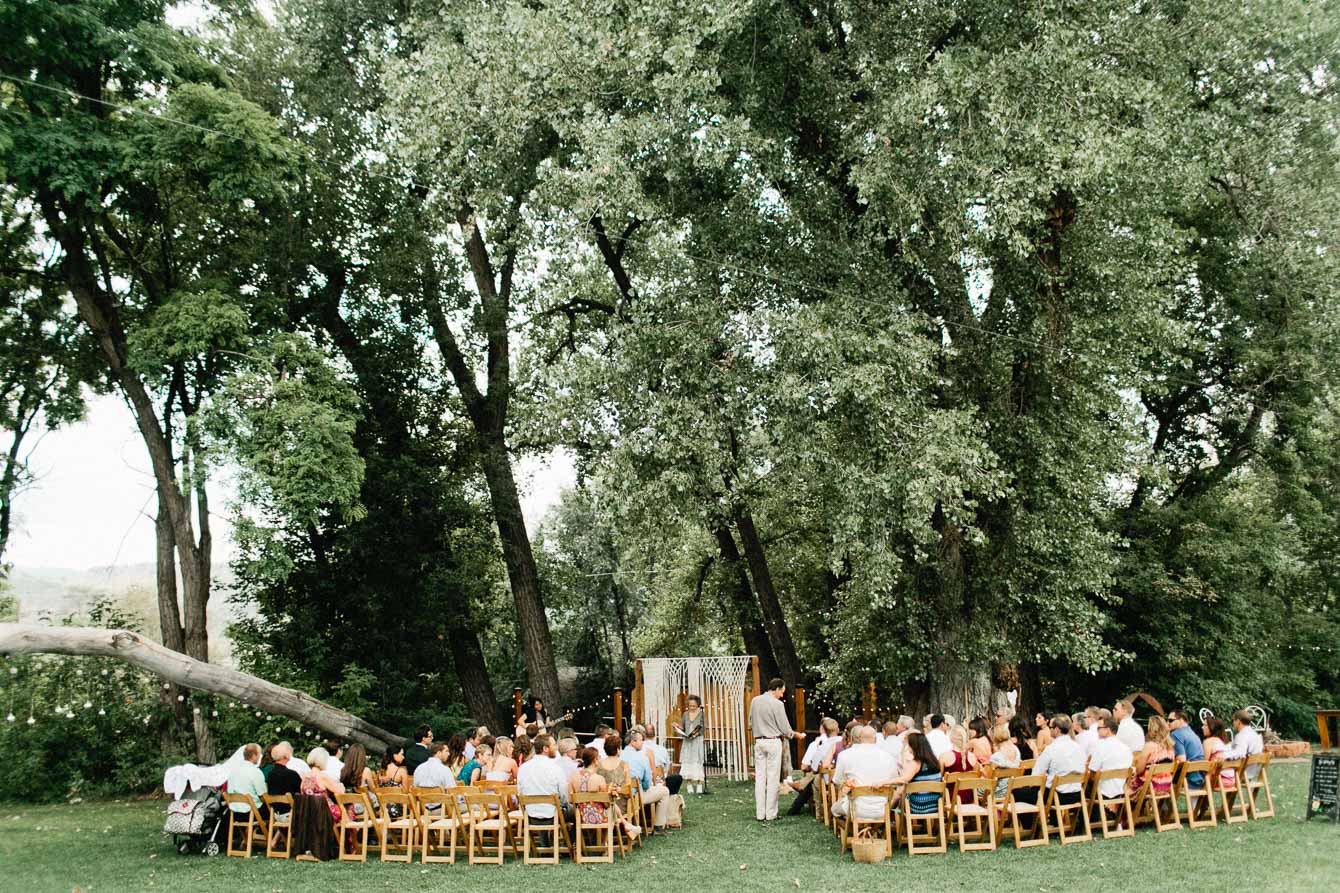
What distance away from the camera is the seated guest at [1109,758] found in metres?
9.70

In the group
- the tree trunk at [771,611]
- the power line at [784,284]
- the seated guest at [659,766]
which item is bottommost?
the seated guest at [659,766]

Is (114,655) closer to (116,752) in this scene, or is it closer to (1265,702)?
(116,752)

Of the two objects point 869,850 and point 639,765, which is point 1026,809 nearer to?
point 869,850

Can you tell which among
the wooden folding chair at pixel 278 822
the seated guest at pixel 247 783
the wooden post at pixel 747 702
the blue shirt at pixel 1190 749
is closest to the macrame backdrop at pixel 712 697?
the wooden post at pixel 747 702

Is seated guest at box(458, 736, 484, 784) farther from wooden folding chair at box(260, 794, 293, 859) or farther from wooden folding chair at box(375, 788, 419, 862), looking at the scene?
wooden folding chair at box(260, 794, 293, 859)

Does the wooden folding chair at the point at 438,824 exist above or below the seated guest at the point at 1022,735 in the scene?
below

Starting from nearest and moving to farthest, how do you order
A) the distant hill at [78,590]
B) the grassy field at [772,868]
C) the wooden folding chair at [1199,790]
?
the grassy field at [772,868]
the wooden folding chair at [1199,790]
the distant hill at [78,590]

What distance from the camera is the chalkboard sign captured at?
10.0 m

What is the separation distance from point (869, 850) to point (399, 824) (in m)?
4.64

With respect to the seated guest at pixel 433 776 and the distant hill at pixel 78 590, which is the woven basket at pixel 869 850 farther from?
the distant hill at pixel 78 590

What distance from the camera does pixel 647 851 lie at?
10586mm

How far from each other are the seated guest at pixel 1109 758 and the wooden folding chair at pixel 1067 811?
24 cm

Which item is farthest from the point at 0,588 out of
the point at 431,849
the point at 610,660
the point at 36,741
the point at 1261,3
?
the point at 1261,3

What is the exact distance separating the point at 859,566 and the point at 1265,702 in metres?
12.1
